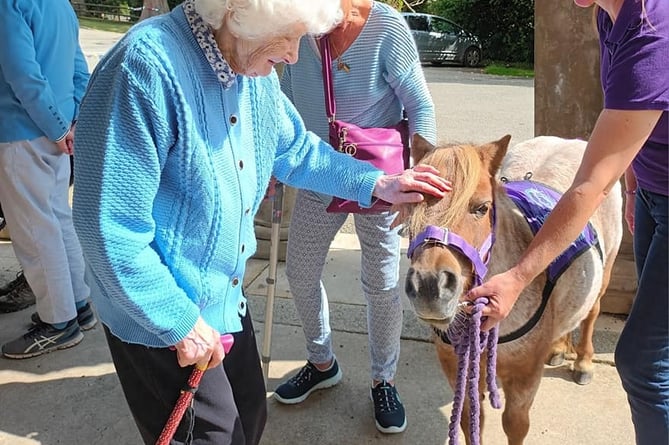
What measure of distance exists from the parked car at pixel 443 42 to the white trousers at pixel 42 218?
19.8m

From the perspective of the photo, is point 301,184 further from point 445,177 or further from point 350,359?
point 350,359

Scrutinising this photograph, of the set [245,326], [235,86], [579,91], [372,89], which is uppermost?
[235,86]

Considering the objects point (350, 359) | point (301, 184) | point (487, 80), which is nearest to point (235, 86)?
point (301, 184)

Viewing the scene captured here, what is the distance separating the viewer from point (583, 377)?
3447 mm

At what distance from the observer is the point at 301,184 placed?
2.31 meters

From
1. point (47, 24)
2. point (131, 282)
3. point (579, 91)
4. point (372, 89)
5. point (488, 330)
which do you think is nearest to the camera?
point (131, 282)

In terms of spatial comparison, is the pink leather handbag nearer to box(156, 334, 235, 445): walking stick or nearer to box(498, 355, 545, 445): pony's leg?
box(498, 355, 545, 445): pony's leg

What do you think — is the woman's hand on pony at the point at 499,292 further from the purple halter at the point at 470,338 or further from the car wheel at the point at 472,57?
the car wheel at the point at 472,57

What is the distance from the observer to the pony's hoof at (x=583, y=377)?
3439 millimetres

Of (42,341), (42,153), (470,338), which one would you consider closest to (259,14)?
(470,338)

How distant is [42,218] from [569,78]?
307 centimetres

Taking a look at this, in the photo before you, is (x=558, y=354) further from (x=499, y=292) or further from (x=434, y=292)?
(x=434, y=292)

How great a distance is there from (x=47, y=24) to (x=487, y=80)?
1700cm

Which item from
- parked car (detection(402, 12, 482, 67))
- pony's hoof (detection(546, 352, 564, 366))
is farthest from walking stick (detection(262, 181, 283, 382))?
parked car (detection(402, 12, 482, 67))
